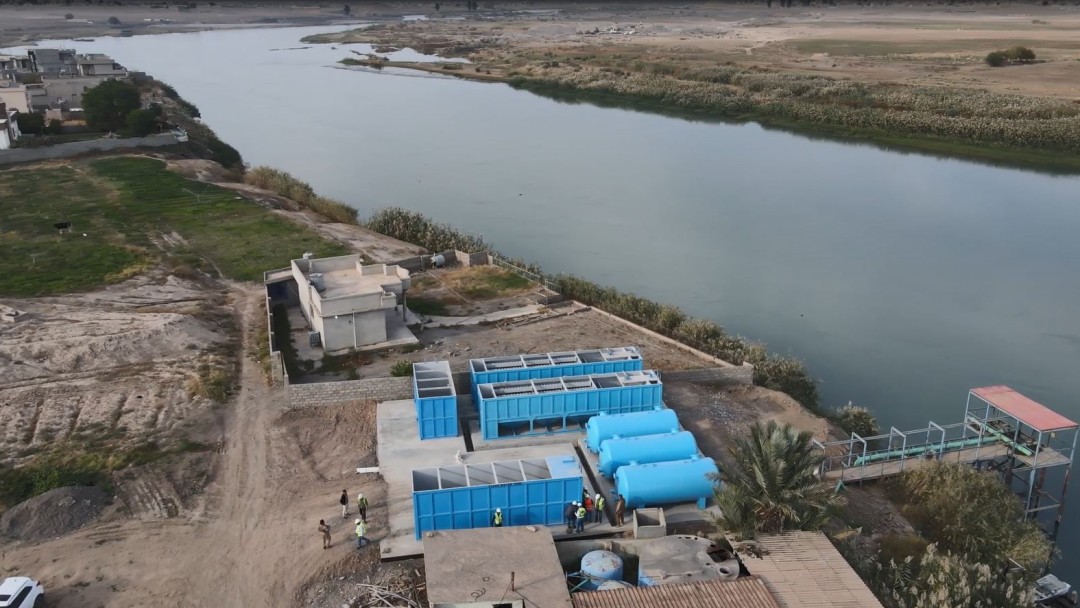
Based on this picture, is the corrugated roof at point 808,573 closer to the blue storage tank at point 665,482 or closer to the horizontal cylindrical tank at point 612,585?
the horizontal cylindrical tank at point 612,585

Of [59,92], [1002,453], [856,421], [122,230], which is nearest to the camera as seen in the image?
[1002,453]

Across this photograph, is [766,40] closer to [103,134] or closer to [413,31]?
[413,31]

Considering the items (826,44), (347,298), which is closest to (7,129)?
(347,298)

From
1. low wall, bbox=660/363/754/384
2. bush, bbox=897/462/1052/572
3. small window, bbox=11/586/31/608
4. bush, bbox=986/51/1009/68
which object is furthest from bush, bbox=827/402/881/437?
bush, bbox=986/51/1009/68

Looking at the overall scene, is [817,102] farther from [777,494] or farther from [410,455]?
[777,494]

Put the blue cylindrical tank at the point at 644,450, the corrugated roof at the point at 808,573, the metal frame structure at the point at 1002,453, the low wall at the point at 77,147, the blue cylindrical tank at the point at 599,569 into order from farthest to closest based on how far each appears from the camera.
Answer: the low wall at the point at 77,147
the metal frame structure at the point at 1002,453
the blue cylindrical tank at the point at 644,450
the blue cylindrical tank at the point at 599,569
the corrugated roof at the point at 808,573

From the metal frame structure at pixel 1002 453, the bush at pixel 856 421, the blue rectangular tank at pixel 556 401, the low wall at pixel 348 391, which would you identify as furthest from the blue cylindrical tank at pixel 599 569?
the bush at pixel 856 421

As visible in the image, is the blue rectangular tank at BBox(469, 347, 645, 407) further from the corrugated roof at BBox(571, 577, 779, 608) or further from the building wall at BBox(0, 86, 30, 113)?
the building wall at BBox(0, 86, 30, 113)
